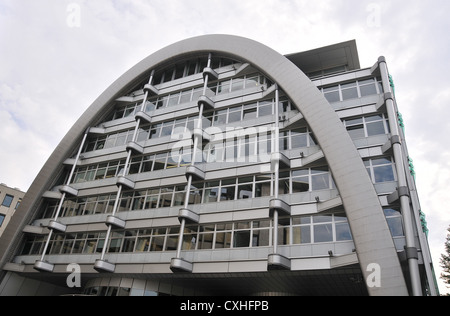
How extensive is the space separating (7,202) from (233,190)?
152 ft

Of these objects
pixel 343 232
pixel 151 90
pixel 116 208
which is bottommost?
pixel 343 232

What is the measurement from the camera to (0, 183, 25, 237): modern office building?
53312 millimetres

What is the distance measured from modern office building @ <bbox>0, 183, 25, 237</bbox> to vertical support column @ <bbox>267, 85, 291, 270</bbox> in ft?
156

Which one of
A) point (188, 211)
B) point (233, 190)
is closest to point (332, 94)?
point (233, 190)

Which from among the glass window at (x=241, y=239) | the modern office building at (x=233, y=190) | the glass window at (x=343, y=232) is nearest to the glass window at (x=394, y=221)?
the modern office building at (x=233, y=190)

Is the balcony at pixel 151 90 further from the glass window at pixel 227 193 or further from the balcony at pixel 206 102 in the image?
the glass window at pixel 227 193

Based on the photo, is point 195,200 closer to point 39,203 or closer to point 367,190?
point 367,190

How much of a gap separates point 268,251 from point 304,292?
5128 mm

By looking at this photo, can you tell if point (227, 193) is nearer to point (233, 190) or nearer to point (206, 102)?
point (233, 190)

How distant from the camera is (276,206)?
838 inches

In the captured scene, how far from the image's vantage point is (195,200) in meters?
25.8

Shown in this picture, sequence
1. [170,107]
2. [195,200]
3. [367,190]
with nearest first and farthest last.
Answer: [367,190]
[195,200]
[170,107]

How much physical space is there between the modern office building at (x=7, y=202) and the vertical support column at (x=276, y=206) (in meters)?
47.5
